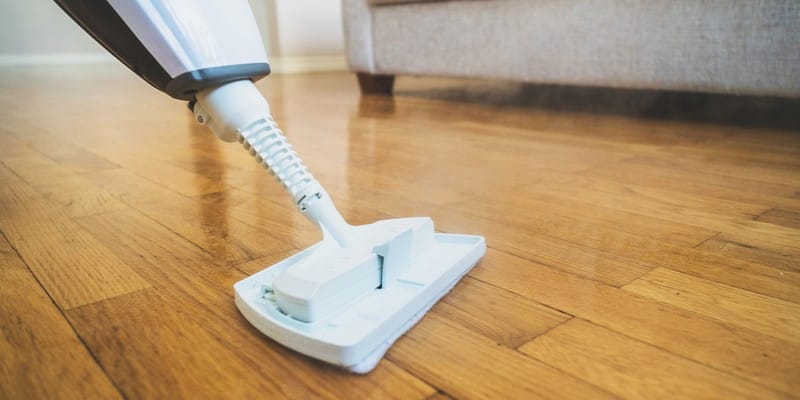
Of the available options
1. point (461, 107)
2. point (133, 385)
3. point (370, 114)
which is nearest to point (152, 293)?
point (133, 385)

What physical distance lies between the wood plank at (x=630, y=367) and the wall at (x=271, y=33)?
2730 millimetres

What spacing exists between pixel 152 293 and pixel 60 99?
1.60 meters

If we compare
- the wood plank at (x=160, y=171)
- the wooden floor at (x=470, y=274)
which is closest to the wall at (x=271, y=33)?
the wooden floor at (x=470, y=274)

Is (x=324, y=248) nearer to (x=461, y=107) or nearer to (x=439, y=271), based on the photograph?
(x=439, y=271)

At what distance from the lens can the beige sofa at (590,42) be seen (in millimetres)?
1151

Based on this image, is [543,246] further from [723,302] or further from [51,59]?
[51,59]

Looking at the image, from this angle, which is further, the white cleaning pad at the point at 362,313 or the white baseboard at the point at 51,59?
the white baseboard at the point at 51,59

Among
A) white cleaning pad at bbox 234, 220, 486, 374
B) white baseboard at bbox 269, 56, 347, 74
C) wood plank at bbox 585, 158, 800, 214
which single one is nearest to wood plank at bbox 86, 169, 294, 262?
white cleaning pad at bbox 234, 220, 486, 374

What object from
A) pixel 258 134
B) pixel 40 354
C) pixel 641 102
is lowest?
pixel 641 102

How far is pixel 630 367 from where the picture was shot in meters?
0.37

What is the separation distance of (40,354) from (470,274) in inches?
12.4

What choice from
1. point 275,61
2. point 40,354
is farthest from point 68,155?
point 275,61

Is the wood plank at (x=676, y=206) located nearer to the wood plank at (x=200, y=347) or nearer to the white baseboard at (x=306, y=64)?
the wood plank at (x=200, y=347)

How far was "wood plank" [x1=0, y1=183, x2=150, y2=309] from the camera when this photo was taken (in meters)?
0.49
